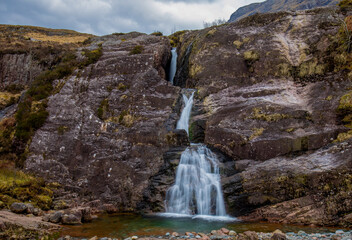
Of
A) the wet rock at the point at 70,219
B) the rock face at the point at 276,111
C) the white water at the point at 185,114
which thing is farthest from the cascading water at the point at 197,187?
the wet rock at the point at 70,219

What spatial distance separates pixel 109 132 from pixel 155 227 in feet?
32.2

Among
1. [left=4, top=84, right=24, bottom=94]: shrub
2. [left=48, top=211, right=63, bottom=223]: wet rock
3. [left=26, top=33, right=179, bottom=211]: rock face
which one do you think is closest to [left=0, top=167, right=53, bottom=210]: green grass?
[left=26, top=33, right=179, bottom=211]: rock face

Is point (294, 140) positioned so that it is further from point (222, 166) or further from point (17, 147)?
point (17, 147)

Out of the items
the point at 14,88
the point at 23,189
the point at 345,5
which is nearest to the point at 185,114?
the point at 23,189

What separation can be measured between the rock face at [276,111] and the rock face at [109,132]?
155 inches

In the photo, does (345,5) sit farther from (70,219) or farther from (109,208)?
(70,219)

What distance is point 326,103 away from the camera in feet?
57.1

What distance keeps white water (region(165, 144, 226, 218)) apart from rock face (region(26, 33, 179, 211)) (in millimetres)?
2097

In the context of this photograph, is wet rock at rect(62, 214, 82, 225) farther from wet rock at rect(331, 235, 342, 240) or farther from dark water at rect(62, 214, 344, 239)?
wet rock at rect(331, 235, 342, 240)

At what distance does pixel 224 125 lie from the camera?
746 inches

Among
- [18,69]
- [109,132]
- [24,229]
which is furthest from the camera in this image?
[18,69]

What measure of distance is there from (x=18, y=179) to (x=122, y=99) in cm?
1019

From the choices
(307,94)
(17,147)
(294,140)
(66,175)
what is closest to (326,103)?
(307,94)

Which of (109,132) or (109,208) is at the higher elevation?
(109,132)
